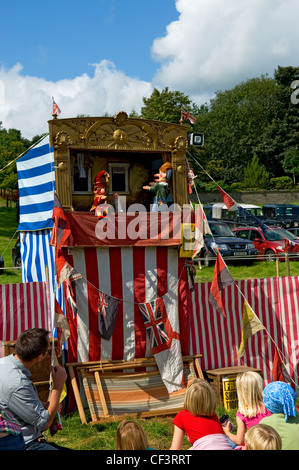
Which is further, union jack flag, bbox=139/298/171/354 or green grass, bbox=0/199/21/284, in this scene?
green grass, bbox=0/199/21/284

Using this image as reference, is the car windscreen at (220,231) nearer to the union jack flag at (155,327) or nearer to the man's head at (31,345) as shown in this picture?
the union jack flag at (155,327)

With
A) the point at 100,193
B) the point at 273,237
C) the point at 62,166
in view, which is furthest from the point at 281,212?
the point at 62,166

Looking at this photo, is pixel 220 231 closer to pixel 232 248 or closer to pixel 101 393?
pixel 232 248

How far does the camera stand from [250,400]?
509 cm

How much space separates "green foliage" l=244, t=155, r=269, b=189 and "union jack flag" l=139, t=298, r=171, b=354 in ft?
135

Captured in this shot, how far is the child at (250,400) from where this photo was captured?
5012 millimetres

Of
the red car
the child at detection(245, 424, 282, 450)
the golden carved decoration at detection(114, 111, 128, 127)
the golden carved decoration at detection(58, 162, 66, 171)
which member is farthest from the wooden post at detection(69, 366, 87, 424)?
Result: the red car

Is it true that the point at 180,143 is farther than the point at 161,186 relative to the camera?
No

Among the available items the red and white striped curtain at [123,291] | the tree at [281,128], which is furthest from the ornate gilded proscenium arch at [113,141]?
the tree at [281,128]

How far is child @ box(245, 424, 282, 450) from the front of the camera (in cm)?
369

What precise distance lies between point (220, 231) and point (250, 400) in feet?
54.5

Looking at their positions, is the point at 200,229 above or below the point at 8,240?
below

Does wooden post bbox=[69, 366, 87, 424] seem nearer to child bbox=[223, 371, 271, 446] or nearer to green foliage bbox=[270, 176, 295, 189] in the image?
child bbox=[223, 371, 271, 446]
